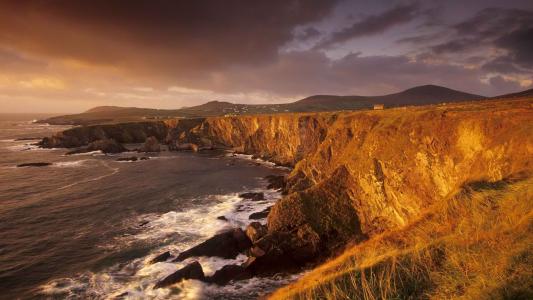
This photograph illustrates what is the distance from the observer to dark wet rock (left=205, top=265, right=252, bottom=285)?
25112mm

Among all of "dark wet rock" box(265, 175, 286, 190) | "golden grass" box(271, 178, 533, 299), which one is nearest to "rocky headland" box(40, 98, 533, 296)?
"dark wet rock" box(265, 175, 286, 190)

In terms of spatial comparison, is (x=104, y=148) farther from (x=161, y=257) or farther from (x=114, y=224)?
(x=161, y=257)

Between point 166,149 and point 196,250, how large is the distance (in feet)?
288

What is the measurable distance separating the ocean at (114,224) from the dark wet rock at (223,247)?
802 millimetres

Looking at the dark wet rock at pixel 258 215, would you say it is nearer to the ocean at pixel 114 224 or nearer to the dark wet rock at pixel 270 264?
the ocean at pixel 114 224

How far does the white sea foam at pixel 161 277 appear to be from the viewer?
23.6m

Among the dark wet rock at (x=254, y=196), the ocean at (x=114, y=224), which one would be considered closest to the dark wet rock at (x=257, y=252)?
the ocean at (x=114, y=224)

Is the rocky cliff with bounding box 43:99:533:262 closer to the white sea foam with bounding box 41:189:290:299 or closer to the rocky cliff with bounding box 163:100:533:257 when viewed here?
the rocky cliff with bounding box 163:100:533:257

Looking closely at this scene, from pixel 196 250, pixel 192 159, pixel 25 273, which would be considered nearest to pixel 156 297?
pixel 196 250

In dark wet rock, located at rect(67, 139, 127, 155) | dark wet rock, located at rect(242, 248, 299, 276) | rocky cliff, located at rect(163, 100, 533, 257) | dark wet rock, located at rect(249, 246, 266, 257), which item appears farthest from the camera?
dark wet rock, located at rect(67, 139, 127, 155)

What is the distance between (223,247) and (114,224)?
16984 mm

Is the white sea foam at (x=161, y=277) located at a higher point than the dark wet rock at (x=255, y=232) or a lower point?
lower

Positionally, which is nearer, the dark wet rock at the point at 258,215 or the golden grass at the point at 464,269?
the golden grass at the point at 464,269

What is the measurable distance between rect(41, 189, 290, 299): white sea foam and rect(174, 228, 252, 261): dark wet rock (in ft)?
2.04
